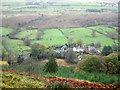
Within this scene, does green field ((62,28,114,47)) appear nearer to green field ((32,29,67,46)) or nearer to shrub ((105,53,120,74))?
green field ((32,29,67,46))

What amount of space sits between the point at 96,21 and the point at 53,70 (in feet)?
161

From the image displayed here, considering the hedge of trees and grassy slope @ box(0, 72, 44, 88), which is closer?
grassy slope @ box(0, 72, 44, 88)

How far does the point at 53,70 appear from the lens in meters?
11.2

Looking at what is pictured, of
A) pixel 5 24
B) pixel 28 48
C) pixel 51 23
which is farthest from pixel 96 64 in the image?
pixel 51 23

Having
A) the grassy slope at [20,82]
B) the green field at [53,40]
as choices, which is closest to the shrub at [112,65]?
the grassy slope at [20,82]

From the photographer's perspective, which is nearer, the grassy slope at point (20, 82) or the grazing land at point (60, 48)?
the grassy slope at point (20, 82)

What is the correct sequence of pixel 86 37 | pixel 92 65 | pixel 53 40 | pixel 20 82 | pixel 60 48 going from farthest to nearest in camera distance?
1. pixel 86 37
2. pixel 53 40
3. pixel 60 48
4. pixel 92 65
5. pixel 20 82

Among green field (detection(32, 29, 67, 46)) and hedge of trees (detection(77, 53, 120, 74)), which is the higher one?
hedge of trees (detection(77, 53, 120, 74))

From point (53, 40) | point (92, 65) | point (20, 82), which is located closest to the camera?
point (20, 82)

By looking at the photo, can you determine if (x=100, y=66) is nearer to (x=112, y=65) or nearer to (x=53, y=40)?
(x=112, y=65)

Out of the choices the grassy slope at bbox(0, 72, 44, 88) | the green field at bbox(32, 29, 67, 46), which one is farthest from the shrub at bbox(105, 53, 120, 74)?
the green field at bbox(32, 29, 67, 46)

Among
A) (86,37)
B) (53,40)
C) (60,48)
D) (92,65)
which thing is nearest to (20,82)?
(92,65)

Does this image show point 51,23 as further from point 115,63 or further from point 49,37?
point 115,63

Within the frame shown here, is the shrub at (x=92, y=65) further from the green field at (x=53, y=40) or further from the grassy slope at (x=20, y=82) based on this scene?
the green field at (x=53, y=40)
